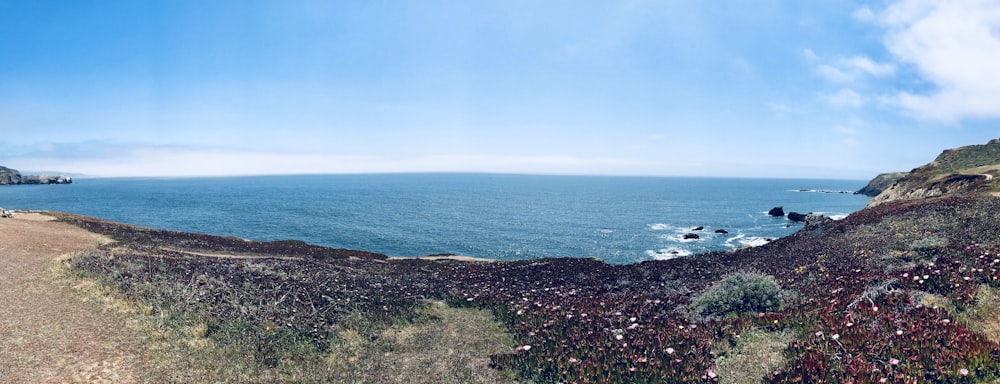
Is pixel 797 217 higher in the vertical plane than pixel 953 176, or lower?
lower

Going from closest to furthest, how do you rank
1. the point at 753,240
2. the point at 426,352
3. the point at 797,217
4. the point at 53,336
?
the point at 53,336 → the point at 426,352 → the point at 753,240 → the point at 797,217

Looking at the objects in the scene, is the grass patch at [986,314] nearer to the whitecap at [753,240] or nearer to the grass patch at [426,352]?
the grass patch at [426,352]

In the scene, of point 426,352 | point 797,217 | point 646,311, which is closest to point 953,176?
point 797,217

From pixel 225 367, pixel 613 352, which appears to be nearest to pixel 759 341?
pixel 613 352

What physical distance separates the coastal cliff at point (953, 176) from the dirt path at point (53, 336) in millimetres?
52211

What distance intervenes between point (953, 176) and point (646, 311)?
6268 cm

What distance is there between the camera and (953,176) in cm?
5203

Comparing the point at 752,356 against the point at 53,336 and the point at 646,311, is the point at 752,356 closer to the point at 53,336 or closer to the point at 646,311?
the point at 646,311

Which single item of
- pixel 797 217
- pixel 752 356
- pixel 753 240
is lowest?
pixel 753 240

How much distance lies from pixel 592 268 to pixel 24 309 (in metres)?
23.2

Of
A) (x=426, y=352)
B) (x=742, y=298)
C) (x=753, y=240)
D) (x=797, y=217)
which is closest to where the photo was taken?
(x=426, y=352)

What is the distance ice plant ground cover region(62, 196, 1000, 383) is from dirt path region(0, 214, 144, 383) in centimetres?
123

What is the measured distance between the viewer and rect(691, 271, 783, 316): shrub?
508 inches

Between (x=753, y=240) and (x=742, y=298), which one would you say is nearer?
(x=742, y=298)
